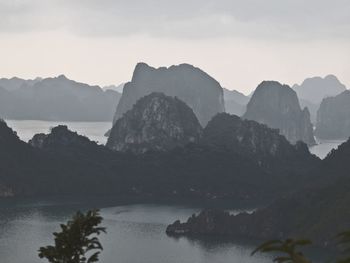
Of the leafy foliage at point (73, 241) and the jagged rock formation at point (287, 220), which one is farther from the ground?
the leafy foliage at point (73, 241)

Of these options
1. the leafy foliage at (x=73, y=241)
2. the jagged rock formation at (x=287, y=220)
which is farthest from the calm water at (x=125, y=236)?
the leafy foliage at (x=73, y=241)

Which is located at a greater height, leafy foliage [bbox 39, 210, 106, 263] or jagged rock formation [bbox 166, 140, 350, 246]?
leafy foliage [bbox 39, 210, 106, 263]

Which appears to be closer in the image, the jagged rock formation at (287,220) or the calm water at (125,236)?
the calm water at (125,236)

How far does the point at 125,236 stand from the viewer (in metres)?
145

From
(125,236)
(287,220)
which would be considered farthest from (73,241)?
(287,220)

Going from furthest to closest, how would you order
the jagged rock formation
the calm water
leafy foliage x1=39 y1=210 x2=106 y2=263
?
the jagged rock formation < the calm water < leafy foliage x1=39 y1=210 x2=106 y2=263

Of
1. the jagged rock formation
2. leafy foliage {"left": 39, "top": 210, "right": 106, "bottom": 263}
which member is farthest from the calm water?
leafy foliage {"left": 39, "top": 210, "right": 106, "bottom": 263}

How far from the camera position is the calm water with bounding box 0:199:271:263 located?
125 m

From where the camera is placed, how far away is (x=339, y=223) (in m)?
145

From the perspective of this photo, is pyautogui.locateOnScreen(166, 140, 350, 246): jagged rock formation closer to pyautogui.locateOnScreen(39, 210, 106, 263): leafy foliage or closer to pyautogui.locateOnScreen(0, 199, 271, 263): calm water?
pyautogui.locateOnScreen(0, 199, 271, 263): calm water

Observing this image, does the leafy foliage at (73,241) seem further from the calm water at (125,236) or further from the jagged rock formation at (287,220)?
the jagged rock formation at (287,220)

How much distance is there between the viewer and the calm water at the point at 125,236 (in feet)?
410

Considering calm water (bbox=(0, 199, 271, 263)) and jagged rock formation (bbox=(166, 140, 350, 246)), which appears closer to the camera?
calm water (bbox=(0, 199, 271, 263))

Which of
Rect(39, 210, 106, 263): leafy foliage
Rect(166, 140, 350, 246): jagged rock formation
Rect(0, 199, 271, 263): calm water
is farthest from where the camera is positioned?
Rect(166, 140, 350, 246): jagged rock formation
